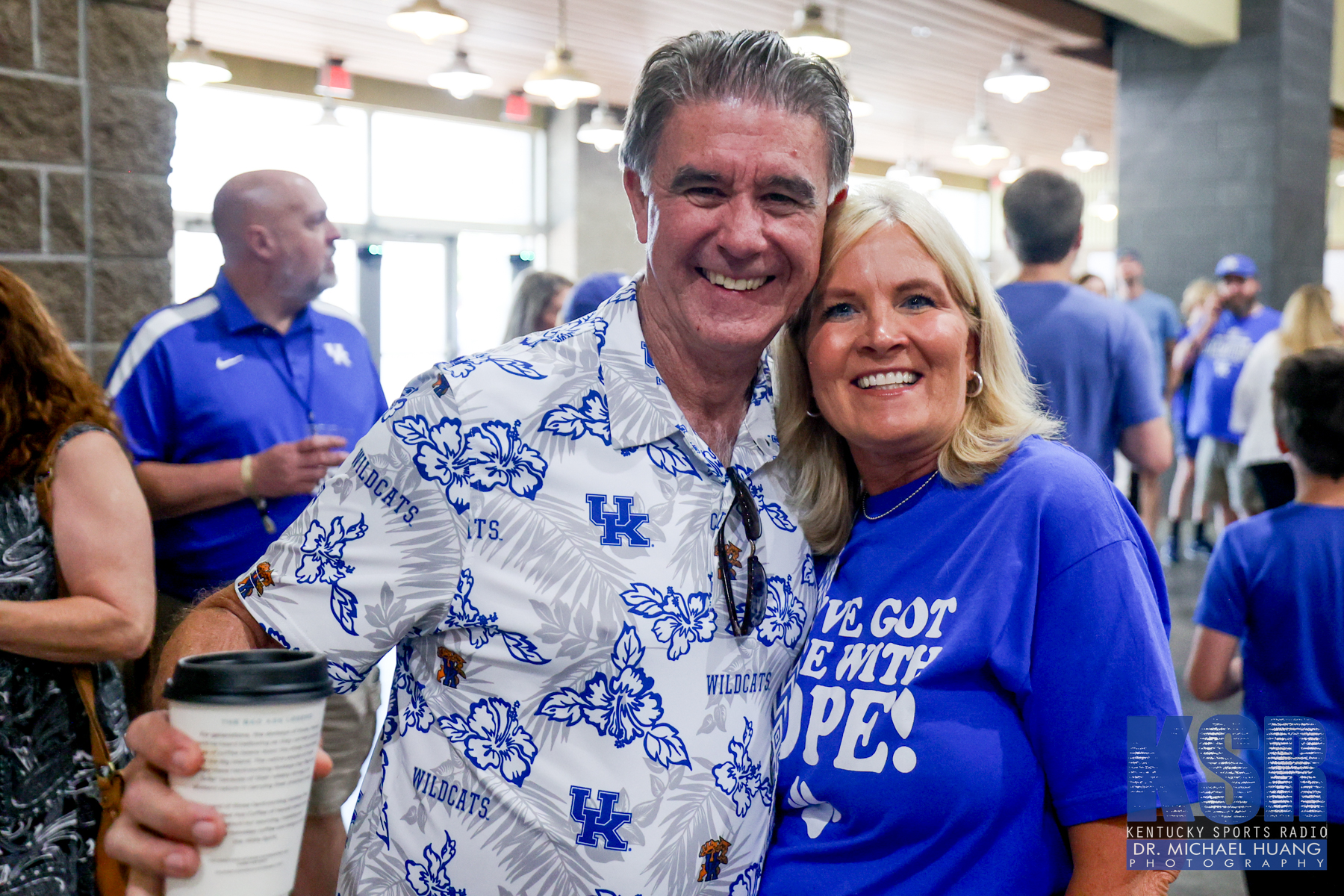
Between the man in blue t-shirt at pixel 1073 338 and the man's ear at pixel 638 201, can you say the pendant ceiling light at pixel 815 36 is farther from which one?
the man's ear at pixel 638 201

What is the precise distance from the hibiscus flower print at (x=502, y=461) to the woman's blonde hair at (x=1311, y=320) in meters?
4.91

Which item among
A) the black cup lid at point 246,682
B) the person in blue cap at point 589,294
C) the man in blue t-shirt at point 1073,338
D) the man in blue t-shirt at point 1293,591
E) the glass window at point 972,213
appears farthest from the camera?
the glass window at point 972,213

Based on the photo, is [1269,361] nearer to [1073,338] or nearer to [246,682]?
[1073,338]

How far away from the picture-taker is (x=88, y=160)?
93.8 inches

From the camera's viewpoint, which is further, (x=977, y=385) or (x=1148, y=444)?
(x=1148, y=444)

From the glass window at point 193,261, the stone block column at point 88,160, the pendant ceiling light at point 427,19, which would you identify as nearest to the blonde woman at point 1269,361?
the stone block column at point 88,160

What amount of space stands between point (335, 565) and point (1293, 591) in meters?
1.83

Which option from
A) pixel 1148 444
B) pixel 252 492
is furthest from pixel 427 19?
pixel 1148 444

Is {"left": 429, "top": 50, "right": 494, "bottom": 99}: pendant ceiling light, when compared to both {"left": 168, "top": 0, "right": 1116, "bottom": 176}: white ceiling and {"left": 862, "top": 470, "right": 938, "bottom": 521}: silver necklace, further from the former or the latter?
{"left": 862, "top": 470, "right": 938, "bottom": 521}: silver necklace

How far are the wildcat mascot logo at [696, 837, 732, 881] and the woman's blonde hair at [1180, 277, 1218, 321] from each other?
6.69 meters

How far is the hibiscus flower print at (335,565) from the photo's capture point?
1.22 metres

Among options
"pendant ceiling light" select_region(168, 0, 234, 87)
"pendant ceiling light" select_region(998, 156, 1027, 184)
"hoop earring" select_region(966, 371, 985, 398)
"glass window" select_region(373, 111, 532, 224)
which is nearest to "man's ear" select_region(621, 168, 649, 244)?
"hoop earring" select_region(966, 371, 985, 398)

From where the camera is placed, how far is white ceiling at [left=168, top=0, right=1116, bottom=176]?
320 inches

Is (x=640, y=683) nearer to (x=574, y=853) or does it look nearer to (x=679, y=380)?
(x=574, y=853)
